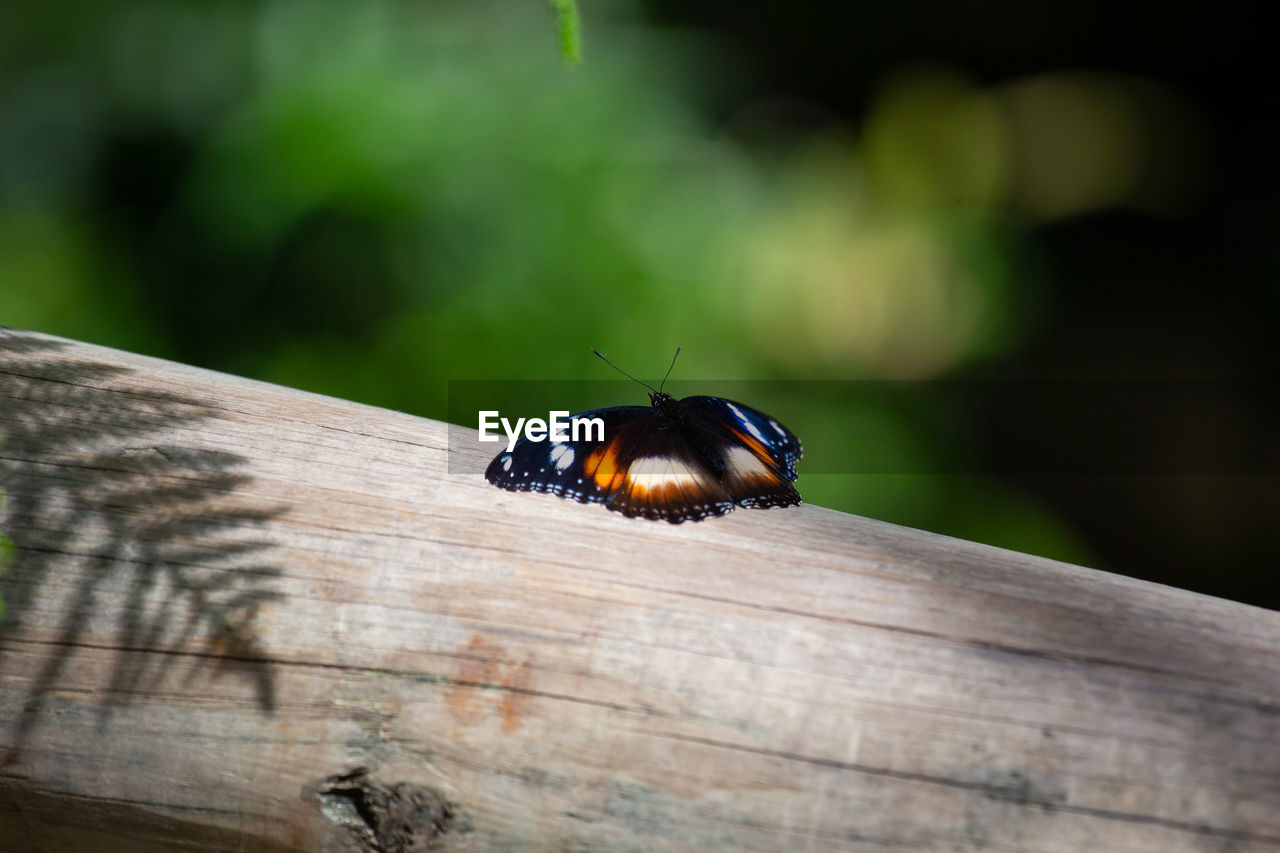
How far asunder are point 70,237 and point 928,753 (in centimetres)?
302

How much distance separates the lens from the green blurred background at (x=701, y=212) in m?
2.67

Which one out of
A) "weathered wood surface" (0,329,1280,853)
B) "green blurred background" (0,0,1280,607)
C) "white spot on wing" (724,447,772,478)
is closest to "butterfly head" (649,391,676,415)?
"white spot on wing" (724,447,772,478)

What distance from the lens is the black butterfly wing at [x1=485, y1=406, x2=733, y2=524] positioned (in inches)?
37.7

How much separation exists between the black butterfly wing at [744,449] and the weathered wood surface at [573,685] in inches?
5.1

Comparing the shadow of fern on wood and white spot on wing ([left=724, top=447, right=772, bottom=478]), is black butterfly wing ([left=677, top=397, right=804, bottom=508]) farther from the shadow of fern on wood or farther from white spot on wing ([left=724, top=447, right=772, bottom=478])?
the shadow of fern on wood

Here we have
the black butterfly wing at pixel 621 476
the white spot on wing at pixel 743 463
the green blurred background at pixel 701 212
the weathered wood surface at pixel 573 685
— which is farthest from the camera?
the green blurred background at pixel 701 212

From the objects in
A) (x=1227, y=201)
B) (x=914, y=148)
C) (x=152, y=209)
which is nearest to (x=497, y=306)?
(x=152, y=209)

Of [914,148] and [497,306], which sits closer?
[497,306]

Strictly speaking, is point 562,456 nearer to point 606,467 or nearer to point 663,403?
point 606,467

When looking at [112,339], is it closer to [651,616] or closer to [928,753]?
[651,616]

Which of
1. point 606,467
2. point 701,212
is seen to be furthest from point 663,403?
point 701,212

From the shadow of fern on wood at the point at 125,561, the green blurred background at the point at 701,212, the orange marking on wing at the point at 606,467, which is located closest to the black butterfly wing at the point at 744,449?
the orange marking on wing at the point at 606,467

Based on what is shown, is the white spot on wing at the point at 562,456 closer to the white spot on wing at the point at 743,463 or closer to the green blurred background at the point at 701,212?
the white spot on wing at the point at 743,463

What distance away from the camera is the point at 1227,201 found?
3188 mm
